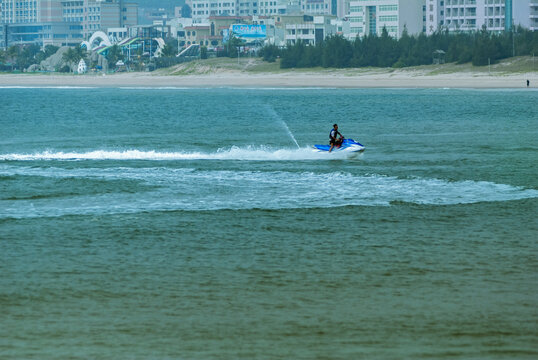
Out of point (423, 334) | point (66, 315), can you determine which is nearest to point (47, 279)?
point (66, 315)

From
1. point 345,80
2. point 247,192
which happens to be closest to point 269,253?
point 247,192

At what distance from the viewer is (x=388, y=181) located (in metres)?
36.4

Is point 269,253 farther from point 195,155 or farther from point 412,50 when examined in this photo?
point 412,50

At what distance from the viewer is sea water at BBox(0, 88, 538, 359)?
1647cm

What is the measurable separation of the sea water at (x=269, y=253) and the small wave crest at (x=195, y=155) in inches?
6.3

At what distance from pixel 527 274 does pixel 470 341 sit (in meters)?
5.35

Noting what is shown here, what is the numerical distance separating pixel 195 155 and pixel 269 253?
2479 cm

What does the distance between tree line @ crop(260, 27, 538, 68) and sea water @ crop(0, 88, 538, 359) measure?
10450cm

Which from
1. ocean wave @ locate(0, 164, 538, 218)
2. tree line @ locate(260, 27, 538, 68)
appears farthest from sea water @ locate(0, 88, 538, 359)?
tree line @ locate(260, 27, 538, 68)

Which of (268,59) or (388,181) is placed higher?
(268,59)

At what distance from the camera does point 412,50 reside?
16788 cm

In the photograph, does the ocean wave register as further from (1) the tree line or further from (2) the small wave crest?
(1) the tree line

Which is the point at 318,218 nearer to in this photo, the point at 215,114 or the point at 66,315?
the point at 66,315

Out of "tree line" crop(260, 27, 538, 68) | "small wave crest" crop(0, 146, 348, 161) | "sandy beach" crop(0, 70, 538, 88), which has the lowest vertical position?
"small wave crest" crop(0, 146, 348, 161)
